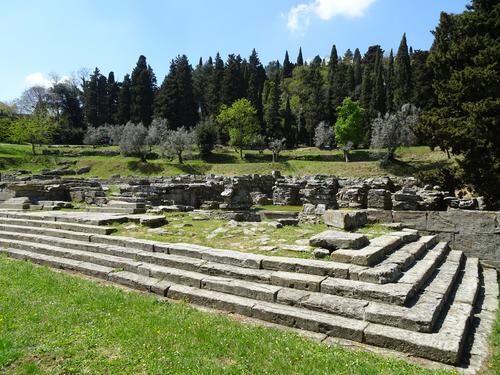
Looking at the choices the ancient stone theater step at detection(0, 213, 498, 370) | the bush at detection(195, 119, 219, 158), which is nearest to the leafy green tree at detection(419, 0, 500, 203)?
the ancient stone theater step at detection(0, 213, 498, 370)

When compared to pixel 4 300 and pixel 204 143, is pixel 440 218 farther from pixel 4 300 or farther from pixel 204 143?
pixel 204 143

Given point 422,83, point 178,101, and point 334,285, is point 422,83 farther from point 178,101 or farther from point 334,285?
point 334,285

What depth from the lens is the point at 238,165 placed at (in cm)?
4666

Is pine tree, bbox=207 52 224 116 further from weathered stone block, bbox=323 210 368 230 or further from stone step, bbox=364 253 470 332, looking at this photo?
stone step, bbox=364 253 470 332

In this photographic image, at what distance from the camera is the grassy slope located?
139 ft

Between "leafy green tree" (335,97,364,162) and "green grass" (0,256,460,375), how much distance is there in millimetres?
50647

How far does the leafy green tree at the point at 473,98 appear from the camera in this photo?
60.1 feet

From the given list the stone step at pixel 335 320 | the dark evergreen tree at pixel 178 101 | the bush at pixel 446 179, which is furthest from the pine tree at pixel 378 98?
the stone step at pixel 335 320

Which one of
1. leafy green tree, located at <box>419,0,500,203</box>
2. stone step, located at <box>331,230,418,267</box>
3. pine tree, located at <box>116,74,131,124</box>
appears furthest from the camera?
pine tree, located at <box>116,74,131,124</box>

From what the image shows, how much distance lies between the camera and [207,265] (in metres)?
8.03

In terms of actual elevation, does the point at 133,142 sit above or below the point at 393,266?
above

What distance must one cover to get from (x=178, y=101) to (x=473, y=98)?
168 feet

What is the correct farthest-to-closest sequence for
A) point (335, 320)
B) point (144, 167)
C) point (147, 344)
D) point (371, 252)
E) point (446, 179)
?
1. point (144, 167)
2. point (446, 179)
3. point (371, 252)
4. point (335, 320)
5. point (147, 344)

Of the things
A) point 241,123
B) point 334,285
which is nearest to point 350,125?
point 241,123
